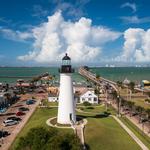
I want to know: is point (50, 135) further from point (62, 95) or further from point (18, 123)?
point (18, 123)

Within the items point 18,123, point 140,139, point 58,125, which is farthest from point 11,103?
point 140,139

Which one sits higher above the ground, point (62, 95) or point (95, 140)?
point (62, 95)

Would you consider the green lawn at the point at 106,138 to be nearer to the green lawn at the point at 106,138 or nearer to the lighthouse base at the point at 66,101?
the green lawn at the point at 106,138

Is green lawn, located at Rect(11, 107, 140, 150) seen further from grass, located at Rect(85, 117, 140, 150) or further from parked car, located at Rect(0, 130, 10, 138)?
parked car, located at Rect(0, 130, 10, 138)

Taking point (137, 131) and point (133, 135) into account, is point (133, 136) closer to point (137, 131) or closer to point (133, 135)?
point (133, 135)

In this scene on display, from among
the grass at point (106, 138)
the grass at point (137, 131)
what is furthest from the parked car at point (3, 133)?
the grass at point (137, 131)

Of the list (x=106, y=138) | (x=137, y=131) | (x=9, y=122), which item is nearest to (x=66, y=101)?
(x=106, y=138)
